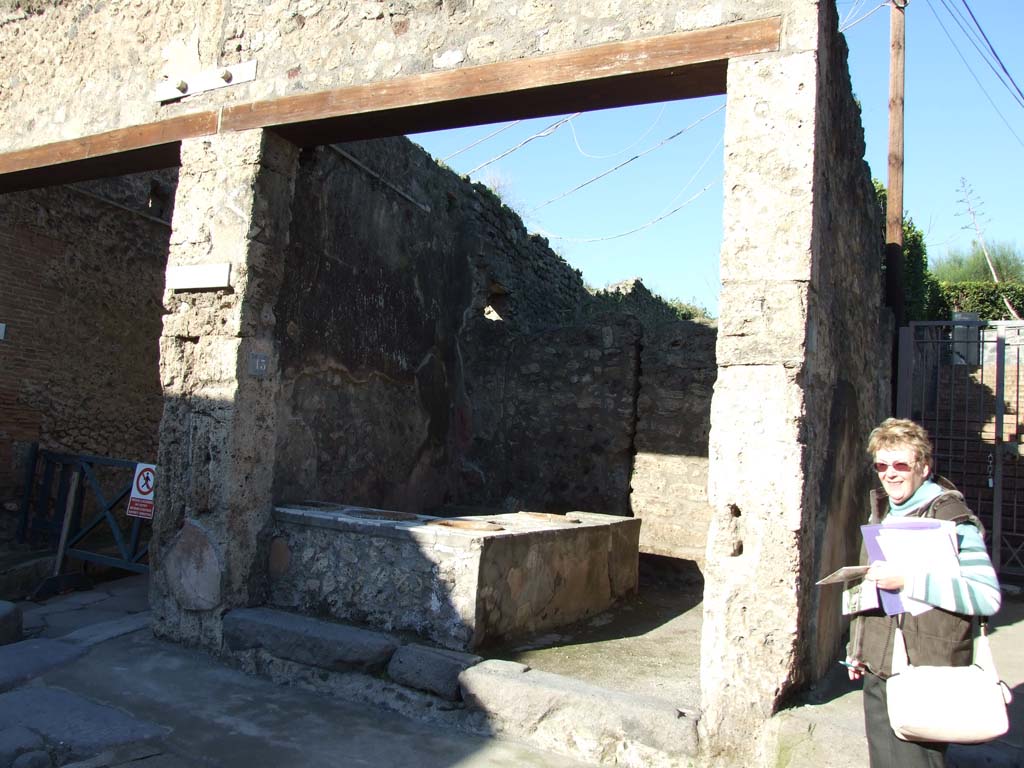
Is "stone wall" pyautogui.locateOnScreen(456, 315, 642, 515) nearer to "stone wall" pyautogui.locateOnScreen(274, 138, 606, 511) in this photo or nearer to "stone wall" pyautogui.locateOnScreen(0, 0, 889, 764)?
"stone wall" pyautogui.locateOnScreen(274, 138, 606, 511)

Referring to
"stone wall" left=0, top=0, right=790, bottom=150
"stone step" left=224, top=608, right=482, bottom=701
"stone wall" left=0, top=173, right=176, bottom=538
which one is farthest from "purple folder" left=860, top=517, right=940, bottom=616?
"stone wall" left=0, top=173, right=176, bottom=538

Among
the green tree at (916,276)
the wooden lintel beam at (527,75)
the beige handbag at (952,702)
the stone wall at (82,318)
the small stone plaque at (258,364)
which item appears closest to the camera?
the beige handbag at (952,702)

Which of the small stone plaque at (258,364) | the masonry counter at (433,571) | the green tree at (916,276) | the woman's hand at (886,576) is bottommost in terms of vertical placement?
the masonry counter at (433,571)

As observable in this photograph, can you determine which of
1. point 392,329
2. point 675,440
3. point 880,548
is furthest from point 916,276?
point 880,548

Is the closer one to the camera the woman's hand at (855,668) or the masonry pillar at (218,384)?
the woman's hand at (855,668)

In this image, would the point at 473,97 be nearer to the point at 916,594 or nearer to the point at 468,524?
the point at 468,524

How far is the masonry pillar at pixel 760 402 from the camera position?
9.91 feet

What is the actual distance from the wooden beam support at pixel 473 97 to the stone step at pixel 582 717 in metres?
2.70

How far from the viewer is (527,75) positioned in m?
3.75

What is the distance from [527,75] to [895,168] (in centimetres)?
631

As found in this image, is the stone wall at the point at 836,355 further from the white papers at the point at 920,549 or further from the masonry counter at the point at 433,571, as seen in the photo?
the masonry counter at the point at 433,571

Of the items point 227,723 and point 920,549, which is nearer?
point 920,549

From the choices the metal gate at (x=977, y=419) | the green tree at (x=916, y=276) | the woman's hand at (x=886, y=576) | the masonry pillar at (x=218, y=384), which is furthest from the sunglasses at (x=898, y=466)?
the green tree at (x=916, y=276)

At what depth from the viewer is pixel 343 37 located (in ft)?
14.2
